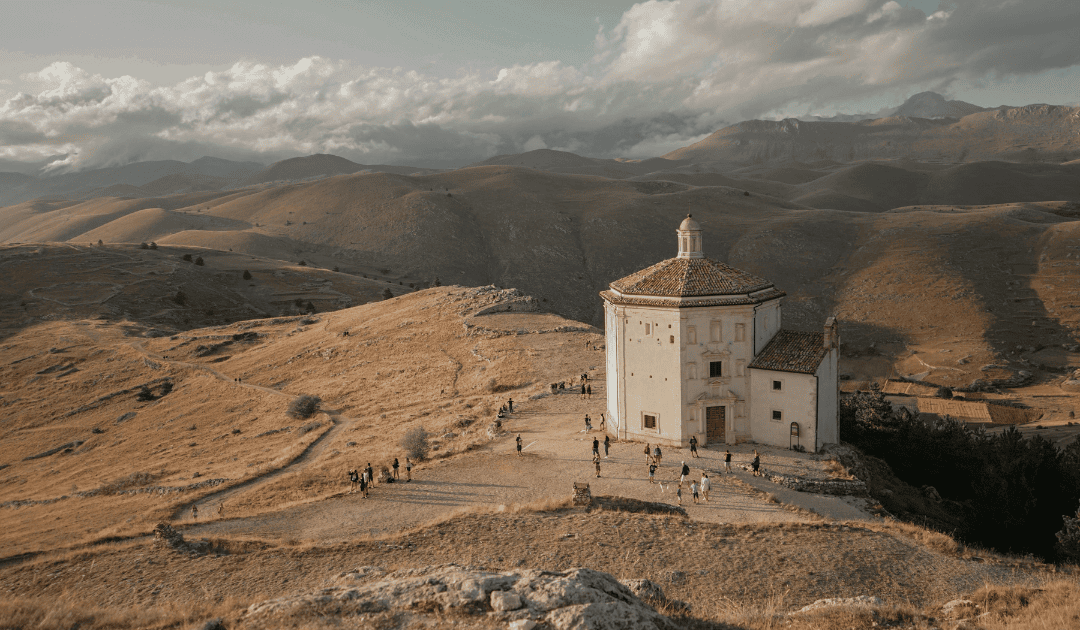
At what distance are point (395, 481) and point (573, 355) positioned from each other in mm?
25679

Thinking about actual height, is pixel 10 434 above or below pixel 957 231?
below

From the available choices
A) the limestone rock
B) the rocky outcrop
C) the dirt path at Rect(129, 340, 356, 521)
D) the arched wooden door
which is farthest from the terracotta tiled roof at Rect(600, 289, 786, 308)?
the limestone rock

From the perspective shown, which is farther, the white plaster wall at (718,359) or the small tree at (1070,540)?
the white plaster wall at (718,359)

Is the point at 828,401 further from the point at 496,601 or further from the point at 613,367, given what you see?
the point at 496,601

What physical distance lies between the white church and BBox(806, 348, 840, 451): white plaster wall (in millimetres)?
55

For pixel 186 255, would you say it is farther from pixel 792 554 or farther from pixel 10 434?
pixel 792 554

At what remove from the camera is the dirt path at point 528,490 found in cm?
2750

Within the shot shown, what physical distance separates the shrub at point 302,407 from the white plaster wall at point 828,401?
37912 mm

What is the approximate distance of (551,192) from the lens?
194 meters

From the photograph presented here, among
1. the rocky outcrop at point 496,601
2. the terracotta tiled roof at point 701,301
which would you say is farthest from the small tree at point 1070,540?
the rocky outcrop at point 496,601

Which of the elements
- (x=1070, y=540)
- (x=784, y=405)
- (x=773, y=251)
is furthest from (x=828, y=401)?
(x=773, y=251)

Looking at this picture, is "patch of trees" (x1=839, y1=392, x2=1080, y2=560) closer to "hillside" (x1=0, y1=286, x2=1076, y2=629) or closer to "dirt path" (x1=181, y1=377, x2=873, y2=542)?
"hillside" (x1=0, y1=286, x2=1076, y2=629)

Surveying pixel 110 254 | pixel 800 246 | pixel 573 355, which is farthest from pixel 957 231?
→ pixel 110 254

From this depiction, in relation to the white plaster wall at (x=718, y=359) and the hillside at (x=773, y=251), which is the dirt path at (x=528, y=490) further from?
the hillside at (x=773, y=251)
